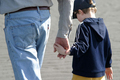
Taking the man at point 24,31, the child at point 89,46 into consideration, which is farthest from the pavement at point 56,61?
the man at point 24,31

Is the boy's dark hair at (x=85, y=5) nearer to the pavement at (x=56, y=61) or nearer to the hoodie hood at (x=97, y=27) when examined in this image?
the hoodie hood at (x=97, y=27)

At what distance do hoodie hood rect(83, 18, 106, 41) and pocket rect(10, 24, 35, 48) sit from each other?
0.71 m

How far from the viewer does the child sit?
2.01m

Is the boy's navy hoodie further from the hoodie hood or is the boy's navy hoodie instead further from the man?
the man

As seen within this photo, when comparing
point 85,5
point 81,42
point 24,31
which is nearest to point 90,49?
point 81,42

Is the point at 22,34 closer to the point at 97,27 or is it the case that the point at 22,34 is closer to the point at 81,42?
the point at 81,42

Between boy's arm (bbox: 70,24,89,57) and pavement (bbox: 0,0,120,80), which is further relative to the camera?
pavement (bbox: 0,0,120,80)

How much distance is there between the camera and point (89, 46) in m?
2.06

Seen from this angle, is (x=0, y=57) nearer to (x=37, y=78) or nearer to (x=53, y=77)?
(x=53, y=77)

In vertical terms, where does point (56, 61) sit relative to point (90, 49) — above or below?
below

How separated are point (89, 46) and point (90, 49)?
3 cm

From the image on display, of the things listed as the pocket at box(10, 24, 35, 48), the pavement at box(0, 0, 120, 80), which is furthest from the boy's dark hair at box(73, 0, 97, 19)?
the pavement at box(0, 0, 120, 80)

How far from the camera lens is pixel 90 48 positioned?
207cm

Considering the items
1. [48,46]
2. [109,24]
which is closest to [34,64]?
[48,46]
